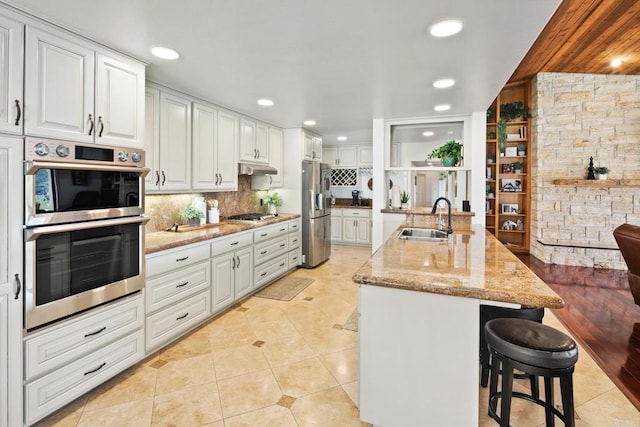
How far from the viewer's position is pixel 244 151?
13.8 feet

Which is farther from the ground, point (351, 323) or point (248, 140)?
point (248, 140)

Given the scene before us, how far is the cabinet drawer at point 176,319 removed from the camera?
8.20 feet

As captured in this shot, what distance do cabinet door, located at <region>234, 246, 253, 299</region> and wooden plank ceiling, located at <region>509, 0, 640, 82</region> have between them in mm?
4136

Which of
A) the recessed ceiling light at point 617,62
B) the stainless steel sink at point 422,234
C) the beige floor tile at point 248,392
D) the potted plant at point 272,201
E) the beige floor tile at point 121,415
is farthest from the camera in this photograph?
the potted plant at point 272,201

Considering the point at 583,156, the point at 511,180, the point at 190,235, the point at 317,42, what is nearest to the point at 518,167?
the point at 511,180

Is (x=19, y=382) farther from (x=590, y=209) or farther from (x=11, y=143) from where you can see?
(x=590, y=209)

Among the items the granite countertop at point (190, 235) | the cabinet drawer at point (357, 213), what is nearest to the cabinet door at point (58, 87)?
the granite countertop at point (190, 235)

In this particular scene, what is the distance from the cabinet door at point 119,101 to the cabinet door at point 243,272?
5.52 feet

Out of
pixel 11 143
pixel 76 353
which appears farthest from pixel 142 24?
pixel 76 353

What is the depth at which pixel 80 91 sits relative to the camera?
77.7 inches

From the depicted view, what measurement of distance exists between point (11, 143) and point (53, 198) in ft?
1.08

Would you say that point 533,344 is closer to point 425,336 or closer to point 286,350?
point 425,336

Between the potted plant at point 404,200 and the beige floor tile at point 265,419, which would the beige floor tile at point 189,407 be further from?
the potted plant at point 404,200

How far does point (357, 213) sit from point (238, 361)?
5007 mm
